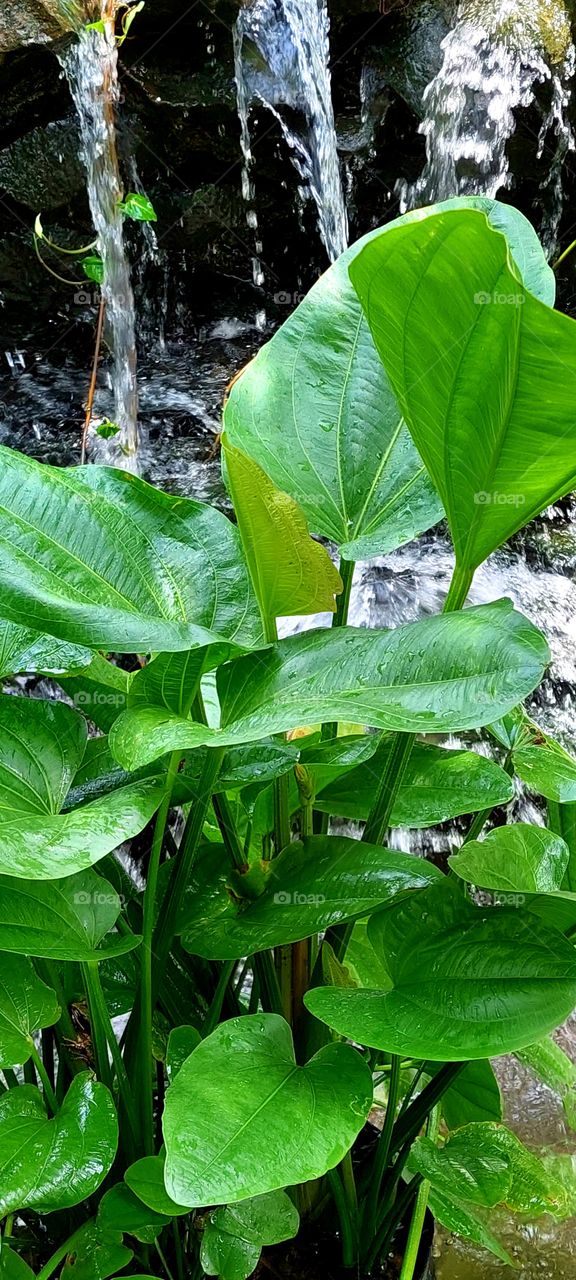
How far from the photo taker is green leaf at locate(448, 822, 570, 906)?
1.50 ft

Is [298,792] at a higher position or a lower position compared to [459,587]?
lower

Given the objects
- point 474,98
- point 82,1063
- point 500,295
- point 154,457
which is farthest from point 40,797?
point 474,98

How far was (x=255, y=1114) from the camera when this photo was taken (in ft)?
1.31

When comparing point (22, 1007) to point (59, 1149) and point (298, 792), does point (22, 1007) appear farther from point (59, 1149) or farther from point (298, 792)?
point (298, 792)

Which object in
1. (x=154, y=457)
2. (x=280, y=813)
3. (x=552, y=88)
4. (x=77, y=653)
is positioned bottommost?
(x=154, y=457)

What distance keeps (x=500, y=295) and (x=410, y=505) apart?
21 centimetres

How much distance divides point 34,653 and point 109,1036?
21cm

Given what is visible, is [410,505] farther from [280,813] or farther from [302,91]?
[302,91]

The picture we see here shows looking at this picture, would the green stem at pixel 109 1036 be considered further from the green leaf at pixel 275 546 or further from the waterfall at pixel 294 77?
the waterfall at pixel 294 77

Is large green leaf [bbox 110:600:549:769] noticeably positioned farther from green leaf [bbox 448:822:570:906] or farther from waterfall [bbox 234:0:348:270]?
waterfall [bbox 234:0:348:270]

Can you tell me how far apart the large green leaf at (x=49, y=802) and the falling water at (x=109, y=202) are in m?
1.92

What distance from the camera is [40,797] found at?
48 cm

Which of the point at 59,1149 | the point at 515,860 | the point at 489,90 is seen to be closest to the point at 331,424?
the point at 515,860

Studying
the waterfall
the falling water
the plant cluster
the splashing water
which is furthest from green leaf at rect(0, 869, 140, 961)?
the waterfall
